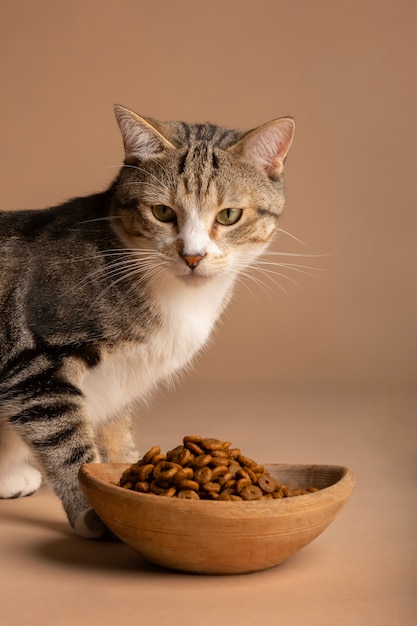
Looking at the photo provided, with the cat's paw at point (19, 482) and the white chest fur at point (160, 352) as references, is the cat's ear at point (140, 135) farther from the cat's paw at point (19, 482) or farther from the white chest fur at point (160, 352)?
the cat's paw at point (19, 482)

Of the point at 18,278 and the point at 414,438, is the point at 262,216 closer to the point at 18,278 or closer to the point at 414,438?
the point at 18,278

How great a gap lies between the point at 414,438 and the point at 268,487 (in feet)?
6.10

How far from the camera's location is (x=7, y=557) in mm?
2658

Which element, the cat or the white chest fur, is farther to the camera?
the white chest fur

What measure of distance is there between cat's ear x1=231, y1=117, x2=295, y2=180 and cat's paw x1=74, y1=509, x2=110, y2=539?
1.29 metres

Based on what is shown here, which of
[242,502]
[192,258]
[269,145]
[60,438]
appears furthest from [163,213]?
[242,502]

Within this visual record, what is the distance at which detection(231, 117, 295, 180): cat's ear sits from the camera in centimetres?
308

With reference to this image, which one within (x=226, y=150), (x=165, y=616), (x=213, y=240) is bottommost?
(x=165, y=616)

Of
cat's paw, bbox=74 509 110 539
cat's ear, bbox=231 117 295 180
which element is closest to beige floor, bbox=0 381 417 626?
cat's paw, bbox=74 509 110 539

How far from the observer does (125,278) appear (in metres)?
3.17

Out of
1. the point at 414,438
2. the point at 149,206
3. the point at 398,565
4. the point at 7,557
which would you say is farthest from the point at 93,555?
the point at 414,438

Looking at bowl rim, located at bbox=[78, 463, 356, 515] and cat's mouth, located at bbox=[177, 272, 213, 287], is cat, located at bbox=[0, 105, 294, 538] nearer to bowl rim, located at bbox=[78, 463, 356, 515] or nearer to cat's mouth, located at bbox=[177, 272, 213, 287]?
cat's mouth, located at bbox=[177, 272, 213, 287]

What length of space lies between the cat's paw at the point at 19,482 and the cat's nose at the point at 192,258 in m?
1.11

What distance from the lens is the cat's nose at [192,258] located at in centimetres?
285
